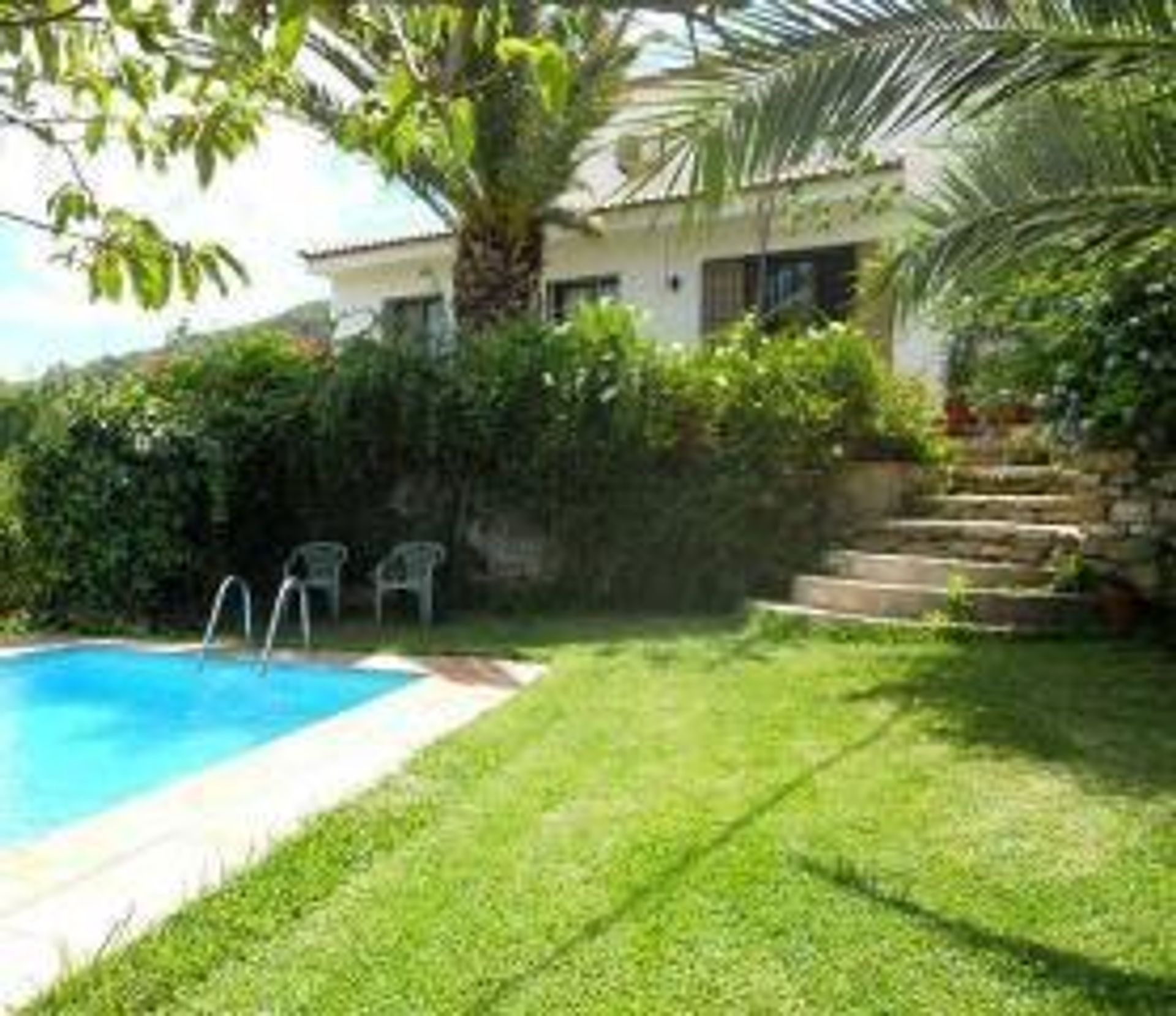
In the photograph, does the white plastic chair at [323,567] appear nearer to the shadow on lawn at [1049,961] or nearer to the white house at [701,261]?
the white house at [701,261]

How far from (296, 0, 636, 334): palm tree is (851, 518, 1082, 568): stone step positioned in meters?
4.77

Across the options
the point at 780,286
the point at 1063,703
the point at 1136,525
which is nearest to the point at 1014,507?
the point at 1136,525

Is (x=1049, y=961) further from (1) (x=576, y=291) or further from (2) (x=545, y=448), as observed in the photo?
(1) (x=576, y=291)

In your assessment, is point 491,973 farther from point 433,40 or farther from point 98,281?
point 433,40

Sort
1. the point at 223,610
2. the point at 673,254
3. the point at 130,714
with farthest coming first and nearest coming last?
the point at 673,254
the point at 223,610
the point at 130,714

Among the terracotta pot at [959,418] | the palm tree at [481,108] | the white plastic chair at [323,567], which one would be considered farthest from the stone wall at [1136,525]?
the white plastic chair at [323,567]

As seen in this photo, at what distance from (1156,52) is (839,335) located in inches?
334

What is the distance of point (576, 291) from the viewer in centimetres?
2367

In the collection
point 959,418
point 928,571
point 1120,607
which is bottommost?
point 1120,607

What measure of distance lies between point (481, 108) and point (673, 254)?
235 inches

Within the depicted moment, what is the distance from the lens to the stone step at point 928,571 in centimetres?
1255

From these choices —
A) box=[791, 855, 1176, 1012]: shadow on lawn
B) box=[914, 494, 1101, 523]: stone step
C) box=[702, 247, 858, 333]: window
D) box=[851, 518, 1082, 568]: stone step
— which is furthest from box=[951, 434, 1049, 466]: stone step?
box=[791, 855, 1176, 1012]: shadow on lawn

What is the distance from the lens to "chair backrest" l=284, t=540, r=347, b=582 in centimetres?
1545

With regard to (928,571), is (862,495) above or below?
above
